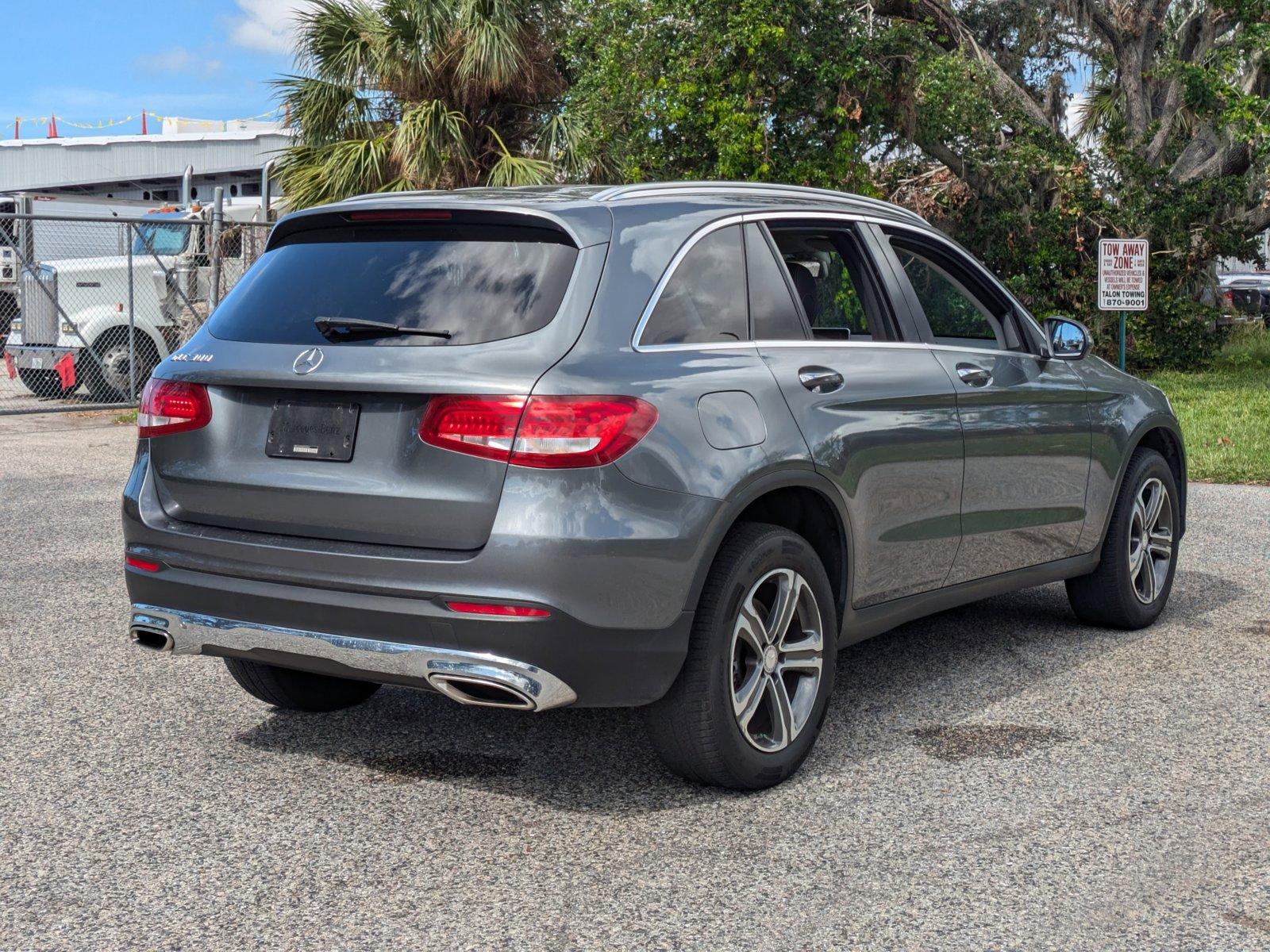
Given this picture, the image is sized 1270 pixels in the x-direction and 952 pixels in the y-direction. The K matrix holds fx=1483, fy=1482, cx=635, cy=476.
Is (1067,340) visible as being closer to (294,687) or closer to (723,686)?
(723,686)

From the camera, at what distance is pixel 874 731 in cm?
497

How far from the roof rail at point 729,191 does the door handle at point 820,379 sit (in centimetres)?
67

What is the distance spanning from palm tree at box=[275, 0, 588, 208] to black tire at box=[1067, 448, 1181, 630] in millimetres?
12840

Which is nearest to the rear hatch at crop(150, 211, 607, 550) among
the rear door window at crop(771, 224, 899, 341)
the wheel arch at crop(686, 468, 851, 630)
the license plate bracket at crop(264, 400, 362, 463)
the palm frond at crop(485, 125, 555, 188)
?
the license plate bracket at crop(264, 400, 362, 463)

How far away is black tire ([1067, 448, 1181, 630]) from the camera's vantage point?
6344mm

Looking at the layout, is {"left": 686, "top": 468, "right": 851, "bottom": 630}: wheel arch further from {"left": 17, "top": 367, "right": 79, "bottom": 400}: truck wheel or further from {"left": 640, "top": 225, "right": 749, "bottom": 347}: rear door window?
{"left": 17, "top": 367, "right": 79, "bottom": 400}: truck wheel

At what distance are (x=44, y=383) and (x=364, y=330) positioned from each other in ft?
51.9

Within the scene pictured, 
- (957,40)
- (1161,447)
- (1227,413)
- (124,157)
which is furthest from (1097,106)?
(124,157)

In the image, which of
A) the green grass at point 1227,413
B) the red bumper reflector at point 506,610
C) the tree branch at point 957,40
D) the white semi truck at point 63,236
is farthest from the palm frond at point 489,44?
the red bumper reflector at point 506,610

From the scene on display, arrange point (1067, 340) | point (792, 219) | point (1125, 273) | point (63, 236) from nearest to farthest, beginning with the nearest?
point (792, 219), point (1067, 340), point (1125, 273), point (63, 236)

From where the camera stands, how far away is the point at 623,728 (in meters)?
5.00

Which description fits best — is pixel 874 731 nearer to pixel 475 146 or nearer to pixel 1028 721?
pixel 1028 721

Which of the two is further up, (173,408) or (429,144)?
(429,144)

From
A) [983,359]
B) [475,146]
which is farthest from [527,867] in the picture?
[475,146]
